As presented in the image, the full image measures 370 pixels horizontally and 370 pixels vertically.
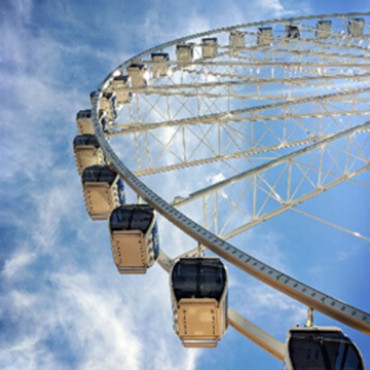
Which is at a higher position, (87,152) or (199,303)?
(87,152)

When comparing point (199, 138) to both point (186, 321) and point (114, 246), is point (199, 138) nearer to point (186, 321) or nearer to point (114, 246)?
point (114, 246)

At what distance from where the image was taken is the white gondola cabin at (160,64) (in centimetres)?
1900

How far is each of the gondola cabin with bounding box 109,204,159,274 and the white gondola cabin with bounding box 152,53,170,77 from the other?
1344cm

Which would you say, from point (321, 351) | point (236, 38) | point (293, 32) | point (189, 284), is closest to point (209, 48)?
point (236, 38)

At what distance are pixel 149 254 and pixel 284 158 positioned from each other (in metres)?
3.73

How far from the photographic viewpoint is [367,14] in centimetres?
2489

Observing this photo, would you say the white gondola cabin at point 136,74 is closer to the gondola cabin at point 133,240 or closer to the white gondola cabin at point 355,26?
the gondola cabin at point 133,240

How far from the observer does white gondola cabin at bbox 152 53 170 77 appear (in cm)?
1900

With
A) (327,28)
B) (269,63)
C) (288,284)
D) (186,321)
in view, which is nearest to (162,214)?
(186,321)

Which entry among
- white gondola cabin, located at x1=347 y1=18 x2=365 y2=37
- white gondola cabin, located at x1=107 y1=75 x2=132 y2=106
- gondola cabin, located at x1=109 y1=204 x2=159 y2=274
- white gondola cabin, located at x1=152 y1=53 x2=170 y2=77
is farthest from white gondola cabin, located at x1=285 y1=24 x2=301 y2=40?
gondola cabin, located at x1=109 y1=204 x2=159 y2=274

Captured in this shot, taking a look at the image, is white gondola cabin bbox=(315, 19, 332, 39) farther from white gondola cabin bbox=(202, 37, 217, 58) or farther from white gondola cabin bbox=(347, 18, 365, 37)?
white gondola cabin bbox=(202, 37, 217, 58)

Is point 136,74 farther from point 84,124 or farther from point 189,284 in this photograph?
point 189,284

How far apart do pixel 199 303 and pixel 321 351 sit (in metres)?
1.61

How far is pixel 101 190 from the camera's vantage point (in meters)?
8.40
